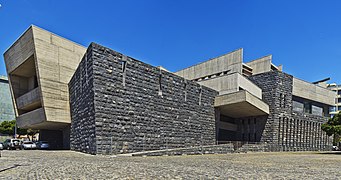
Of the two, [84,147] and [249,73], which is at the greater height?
[249,73]

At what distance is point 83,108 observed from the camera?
64.3ft

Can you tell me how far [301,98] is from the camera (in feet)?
112

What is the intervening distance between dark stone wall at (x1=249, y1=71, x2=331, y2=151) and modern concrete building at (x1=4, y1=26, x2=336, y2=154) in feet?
0.37

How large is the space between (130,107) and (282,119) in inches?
752

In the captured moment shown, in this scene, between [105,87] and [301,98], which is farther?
[301,98]

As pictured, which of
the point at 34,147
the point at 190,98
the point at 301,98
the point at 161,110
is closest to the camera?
the point at 161,110

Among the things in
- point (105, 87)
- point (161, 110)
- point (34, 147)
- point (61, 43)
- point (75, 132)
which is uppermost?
point (61, 43)

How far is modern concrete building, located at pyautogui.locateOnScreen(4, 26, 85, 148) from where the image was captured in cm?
2161

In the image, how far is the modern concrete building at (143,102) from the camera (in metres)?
18.1

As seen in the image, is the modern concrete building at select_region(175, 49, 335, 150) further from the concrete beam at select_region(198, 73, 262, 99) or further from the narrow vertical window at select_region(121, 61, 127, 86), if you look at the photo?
the narrow vertical window at select_region(121, 61, 127, 86)

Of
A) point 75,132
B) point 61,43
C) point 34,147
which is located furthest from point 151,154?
point 34,147

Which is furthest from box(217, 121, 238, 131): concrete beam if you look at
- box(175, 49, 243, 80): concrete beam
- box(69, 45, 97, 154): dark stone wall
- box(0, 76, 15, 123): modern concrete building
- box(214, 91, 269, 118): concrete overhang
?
box(0, 76, 15, 123): modern concrete building

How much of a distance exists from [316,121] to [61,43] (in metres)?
32.5

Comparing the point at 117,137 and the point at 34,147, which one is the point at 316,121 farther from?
the point at 34,147
